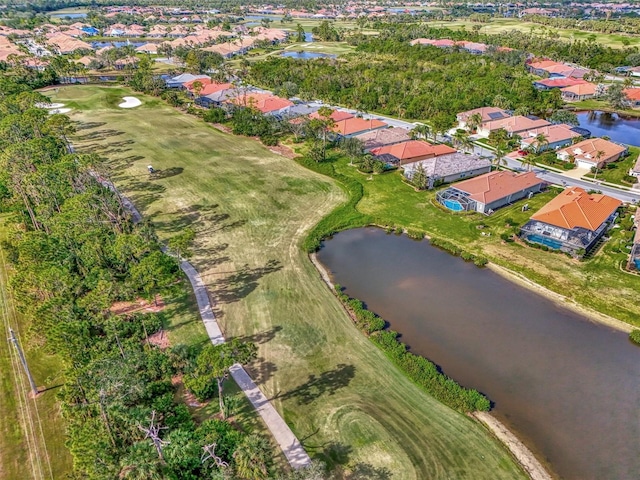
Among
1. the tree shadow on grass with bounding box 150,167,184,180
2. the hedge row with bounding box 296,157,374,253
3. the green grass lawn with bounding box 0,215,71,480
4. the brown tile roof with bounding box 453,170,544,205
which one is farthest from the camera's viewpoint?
the tree shadow on grass with bounding box 150,167,184,180

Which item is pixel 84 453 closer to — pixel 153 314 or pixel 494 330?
pixel 153 314

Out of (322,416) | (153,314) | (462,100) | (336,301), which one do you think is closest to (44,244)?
(153,314)

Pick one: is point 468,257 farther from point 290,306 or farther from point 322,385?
point 322,385

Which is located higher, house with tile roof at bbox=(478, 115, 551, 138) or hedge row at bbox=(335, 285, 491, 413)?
house with tile roof at bbox=(478, 115, 551, 138)

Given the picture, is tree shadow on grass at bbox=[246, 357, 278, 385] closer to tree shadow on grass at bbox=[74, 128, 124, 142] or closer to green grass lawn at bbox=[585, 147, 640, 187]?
green grass lawn at bbox=[585, 147, 640, 187]

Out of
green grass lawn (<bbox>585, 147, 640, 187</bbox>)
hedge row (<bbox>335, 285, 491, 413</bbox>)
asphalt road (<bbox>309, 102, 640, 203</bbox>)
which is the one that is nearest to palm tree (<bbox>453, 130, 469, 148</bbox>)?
asphalt road (<bbox>309, 102, 640, 203</bbox>)

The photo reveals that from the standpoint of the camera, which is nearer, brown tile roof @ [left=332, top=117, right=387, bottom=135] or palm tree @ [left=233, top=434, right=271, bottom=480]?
palm tree @ [left=233, top=434, right=271, bottom=480]
